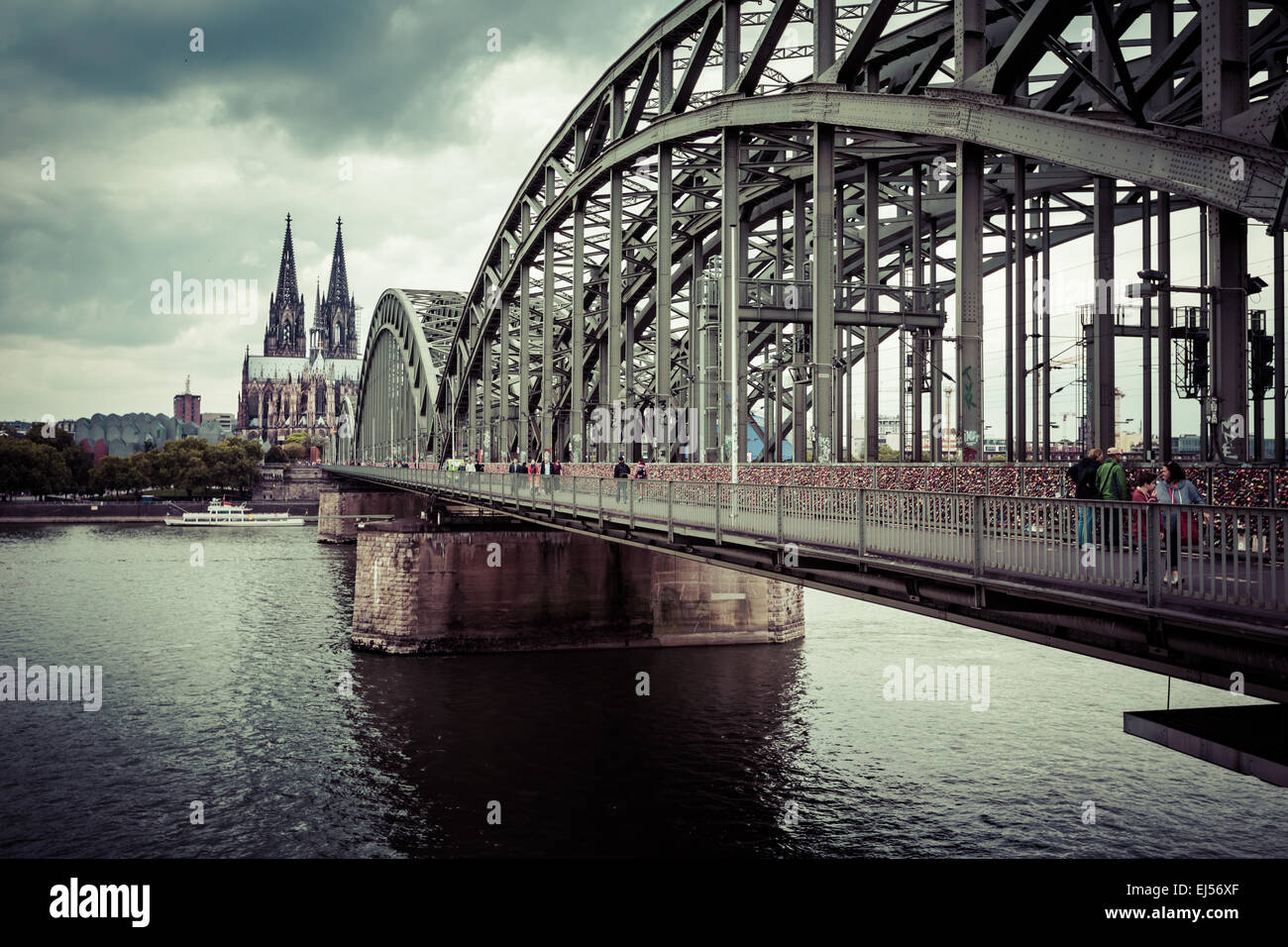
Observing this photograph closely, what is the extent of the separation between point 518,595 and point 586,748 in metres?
10.7

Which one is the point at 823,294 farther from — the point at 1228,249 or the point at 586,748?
the point at 586,748

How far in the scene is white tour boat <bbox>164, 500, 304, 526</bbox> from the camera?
105 meters

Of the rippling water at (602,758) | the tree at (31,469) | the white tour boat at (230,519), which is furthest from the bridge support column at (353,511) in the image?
the tree at (31,469)

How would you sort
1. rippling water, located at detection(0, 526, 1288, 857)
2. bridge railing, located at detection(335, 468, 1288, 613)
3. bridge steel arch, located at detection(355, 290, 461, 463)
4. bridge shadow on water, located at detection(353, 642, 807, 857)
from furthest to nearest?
bridge steel arch, located at detection(355, 290, 461, 463), bridge shadow on water, located at detection(353, 642, 807, 857), rippling water, located at detection(0, 526, 1288, 857), bridge railing, located at detection(335, 468, 1288, 613)

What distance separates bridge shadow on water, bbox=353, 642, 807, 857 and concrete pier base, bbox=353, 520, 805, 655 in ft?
2.29

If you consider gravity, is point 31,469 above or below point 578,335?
below

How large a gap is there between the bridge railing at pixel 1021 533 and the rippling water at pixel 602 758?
551 cm

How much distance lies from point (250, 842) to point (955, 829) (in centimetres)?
1174

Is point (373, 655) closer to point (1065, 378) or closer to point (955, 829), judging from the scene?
point (955, 829)

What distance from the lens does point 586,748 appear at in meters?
23.0

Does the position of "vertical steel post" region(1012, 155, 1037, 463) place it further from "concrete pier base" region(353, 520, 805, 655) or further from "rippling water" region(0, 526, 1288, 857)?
"concrete pier base" region(353, 520, 805, 655)

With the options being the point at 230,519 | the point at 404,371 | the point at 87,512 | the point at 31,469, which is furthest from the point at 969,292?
the point at 31,469

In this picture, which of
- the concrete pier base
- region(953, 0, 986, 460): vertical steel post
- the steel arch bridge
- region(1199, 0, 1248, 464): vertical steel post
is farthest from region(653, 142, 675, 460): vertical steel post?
region(1199, 0, 1248, 464): vertical steel post

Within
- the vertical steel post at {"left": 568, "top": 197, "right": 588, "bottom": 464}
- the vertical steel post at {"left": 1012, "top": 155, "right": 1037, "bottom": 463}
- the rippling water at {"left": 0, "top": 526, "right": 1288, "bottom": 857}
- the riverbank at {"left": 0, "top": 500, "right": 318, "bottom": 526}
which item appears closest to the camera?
the rippling water at {"left": 0, "top": 526, "right": 1288, "bottom": 857}
